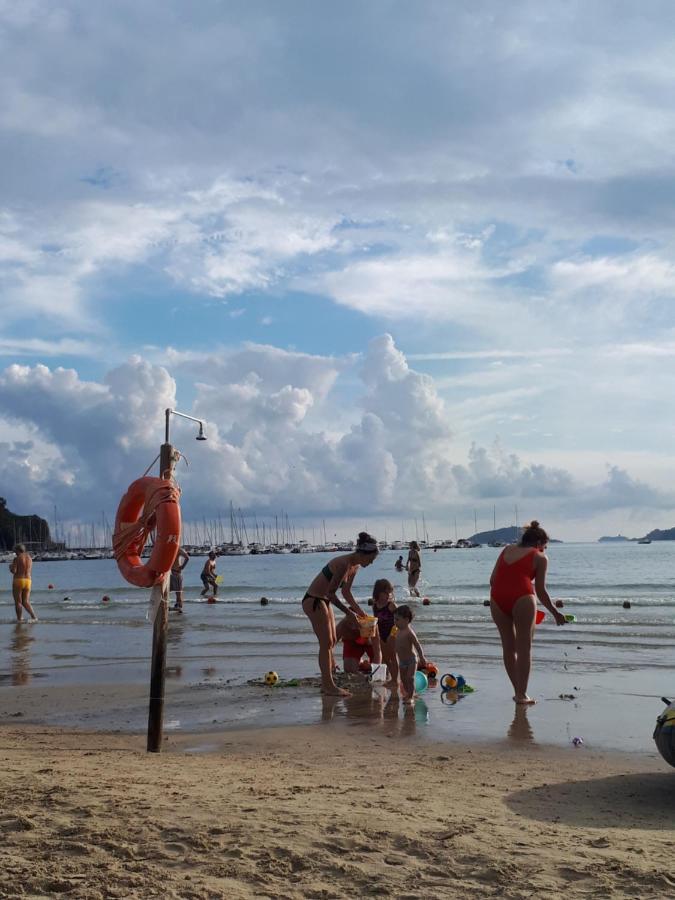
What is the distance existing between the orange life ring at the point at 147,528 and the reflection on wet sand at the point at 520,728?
131 inches

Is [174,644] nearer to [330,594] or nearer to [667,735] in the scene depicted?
[330,594]

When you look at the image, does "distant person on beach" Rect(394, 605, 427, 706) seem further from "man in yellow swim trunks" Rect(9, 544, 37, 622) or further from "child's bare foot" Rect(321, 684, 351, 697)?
"man in yellow swim trunks" Rect(9, 544, 37, 622)

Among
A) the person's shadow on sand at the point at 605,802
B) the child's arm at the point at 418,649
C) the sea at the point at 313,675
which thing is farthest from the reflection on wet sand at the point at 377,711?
the person's shadow on sand at the point at 605,802

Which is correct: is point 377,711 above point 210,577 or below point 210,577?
above

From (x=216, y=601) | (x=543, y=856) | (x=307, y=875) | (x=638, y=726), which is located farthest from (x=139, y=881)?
(x=216, y=601)

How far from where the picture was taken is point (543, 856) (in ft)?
→ 13.2

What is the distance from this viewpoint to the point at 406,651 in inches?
367

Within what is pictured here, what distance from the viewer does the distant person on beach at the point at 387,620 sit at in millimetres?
10016

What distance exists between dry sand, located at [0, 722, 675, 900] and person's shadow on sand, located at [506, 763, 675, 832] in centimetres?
1

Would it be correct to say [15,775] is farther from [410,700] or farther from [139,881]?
[410,700]

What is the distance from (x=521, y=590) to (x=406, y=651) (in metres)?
1.44

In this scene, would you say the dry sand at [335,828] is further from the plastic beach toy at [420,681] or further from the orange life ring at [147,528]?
the plastic beach toy at [420,681]

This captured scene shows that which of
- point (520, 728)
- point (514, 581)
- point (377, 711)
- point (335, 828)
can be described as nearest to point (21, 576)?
point (377, 711)

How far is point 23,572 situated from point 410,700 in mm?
14683
